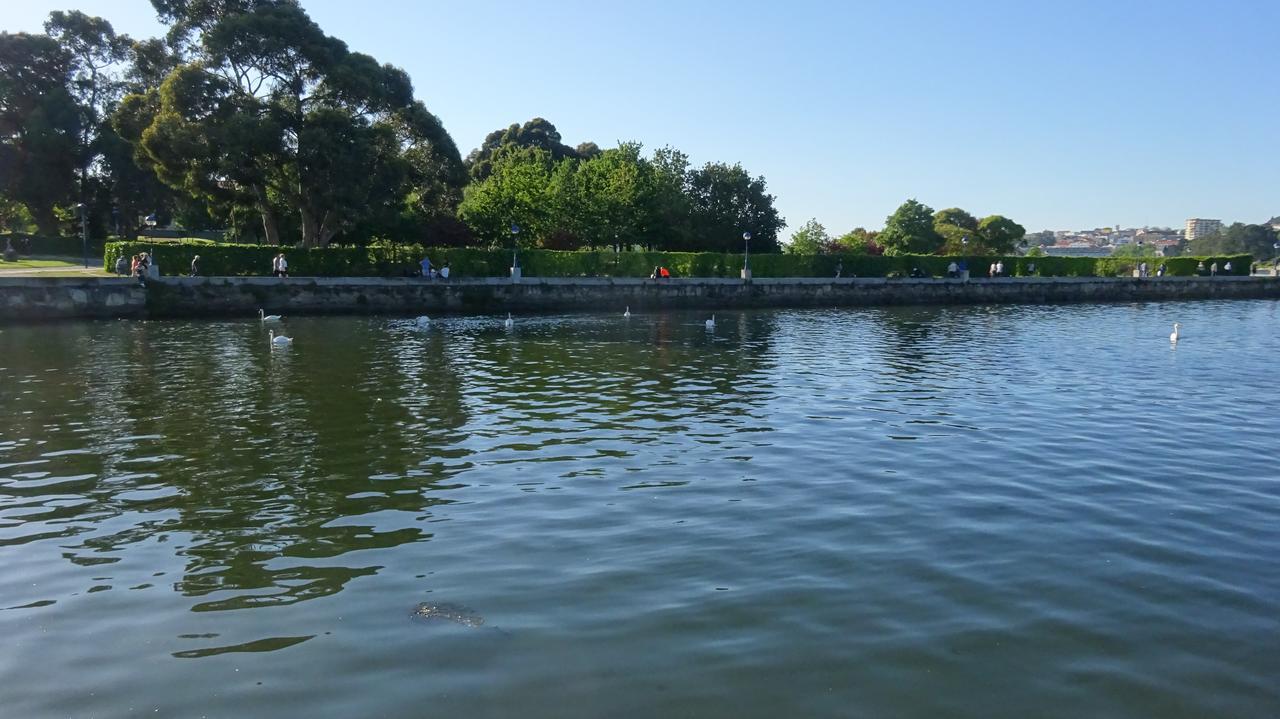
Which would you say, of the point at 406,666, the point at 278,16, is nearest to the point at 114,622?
the point at 406,666

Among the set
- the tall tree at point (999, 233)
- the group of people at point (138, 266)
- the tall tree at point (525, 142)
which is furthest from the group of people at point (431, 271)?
the tall tree at point (999, 233)

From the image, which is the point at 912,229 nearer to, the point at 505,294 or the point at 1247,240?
the point at 505,294

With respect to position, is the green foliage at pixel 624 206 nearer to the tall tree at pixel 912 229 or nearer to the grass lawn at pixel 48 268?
the grass lawn at pixel 48 268

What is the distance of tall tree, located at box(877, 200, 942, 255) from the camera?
8912 cm

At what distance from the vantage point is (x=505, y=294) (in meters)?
42.7

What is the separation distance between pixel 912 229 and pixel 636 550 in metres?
91.2

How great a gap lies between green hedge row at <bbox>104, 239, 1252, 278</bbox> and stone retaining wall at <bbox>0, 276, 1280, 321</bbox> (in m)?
2.09

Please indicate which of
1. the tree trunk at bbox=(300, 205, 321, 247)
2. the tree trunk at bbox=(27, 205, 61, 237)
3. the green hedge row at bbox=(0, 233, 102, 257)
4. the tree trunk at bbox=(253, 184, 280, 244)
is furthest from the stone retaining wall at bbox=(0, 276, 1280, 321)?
the tree trunk at bbox=(27, 205, 61, 237)

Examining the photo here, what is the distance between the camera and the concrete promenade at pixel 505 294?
33812mm

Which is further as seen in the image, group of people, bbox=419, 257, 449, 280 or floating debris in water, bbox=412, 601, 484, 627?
group of people, bbox=419, 257, 449, 280

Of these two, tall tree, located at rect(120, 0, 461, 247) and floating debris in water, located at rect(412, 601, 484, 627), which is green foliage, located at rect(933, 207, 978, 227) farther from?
floating debris in water, located at rect(412, 601, 484, 627)

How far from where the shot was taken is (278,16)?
43688 millimetres

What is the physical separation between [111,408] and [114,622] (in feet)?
34.8

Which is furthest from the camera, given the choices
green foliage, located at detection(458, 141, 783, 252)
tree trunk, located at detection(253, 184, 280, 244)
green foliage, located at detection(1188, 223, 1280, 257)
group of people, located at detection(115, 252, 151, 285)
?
green foliage, located at detection(1188, 223, 1280, 257)
